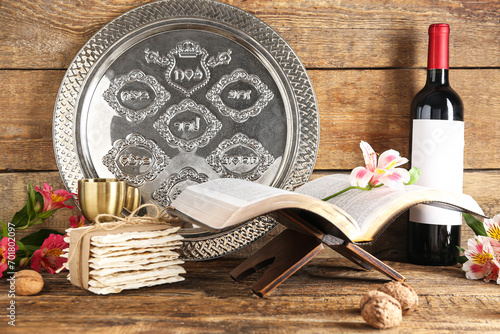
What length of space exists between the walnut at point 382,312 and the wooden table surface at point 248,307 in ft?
0.04

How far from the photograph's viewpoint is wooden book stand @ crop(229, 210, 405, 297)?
2.57 feet

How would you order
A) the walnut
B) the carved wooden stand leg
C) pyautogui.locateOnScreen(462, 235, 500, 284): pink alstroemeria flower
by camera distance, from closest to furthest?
the walnut < the carved wooden stand leg < pyautogui.locateOnScreen(462, 235, 500, 284): pink alstroemeria flower

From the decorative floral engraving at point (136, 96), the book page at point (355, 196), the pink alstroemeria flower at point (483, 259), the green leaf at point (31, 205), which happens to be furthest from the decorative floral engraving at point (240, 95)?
the pink alstroemeria flower at point (483, 259)

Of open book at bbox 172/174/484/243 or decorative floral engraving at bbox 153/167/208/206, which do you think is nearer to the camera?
open book at bbox 172/174/484/243

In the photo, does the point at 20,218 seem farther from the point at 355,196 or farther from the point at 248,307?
the point at 355,196

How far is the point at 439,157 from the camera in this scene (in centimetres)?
100

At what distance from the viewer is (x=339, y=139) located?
1.18 m

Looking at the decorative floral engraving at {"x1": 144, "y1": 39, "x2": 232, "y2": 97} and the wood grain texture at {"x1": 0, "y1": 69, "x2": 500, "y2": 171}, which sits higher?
the decorative floral engraving at {"x1": 144, "y1": 39, "x2": 232, "y2": 97}

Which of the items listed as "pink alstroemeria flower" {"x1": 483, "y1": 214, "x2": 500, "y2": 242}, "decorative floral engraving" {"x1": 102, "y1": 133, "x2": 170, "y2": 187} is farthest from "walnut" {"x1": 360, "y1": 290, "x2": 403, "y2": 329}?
"decorative floral engraving" {"x1": 102, "y1": 133, "x2": 170, "y2": 187}

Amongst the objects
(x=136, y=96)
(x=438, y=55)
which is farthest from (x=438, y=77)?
(x=136, y=96)

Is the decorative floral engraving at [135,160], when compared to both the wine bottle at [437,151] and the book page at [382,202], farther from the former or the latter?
the wine bottle at [437,151]

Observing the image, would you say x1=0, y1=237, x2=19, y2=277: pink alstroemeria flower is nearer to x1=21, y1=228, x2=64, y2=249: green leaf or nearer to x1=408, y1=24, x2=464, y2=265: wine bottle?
x1=21, y1=228, x2=64, y2=249: green leaf

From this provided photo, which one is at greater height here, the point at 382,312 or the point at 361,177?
the point at 361,177

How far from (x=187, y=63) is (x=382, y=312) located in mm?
768
